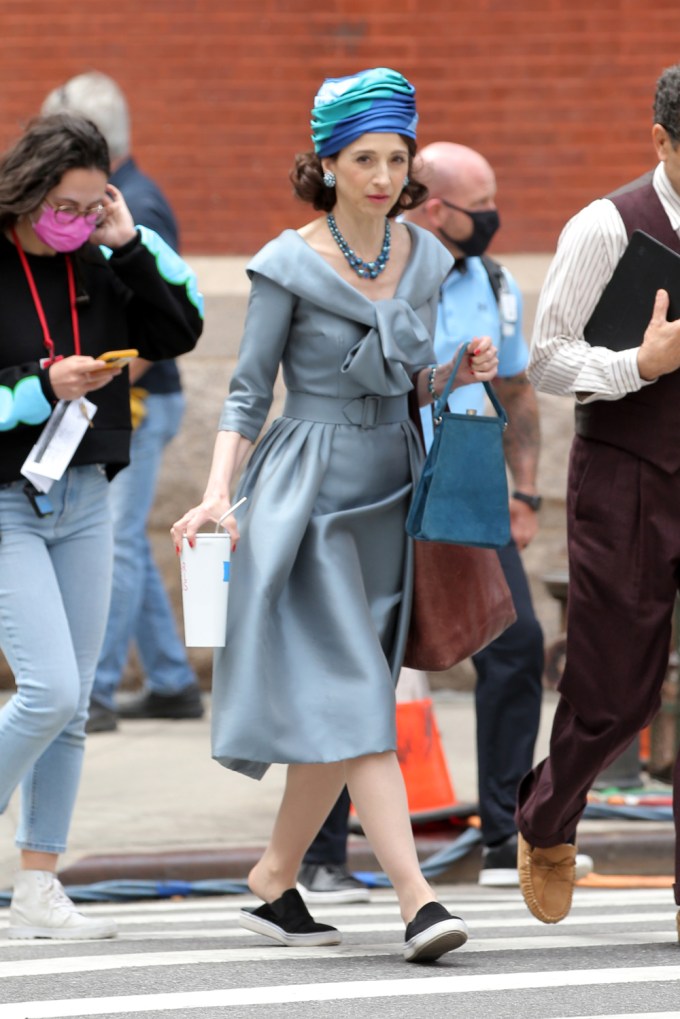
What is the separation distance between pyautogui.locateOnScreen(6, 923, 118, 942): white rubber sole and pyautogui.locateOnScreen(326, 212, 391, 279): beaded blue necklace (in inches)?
71.0

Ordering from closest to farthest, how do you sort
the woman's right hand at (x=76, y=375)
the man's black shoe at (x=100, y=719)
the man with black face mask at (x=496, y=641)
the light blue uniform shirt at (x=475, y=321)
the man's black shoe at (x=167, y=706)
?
1. the woman's right hand at (x=76, y=375)
2. the light blue uniform shirt at (x=475, y=321)
3. the man with black face mask at (x=496, y=641)
4. the man's black shoe at (x=100, y=719)
5. the man's black shoe at (x=167, y=706)

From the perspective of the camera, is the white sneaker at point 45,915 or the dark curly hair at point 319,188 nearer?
the dark curly hair at point 319,188

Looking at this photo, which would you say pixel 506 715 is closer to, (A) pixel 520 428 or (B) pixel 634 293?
(A) pixel 520 428

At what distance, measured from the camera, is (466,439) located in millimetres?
5211

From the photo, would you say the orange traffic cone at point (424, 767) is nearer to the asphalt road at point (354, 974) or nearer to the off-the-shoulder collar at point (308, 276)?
the asphalt road at point (354, 974)

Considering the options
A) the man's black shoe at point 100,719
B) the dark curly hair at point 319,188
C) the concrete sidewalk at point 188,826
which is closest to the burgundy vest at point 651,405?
the dark curly hair at point 319,188

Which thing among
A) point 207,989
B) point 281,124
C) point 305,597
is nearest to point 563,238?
point 305,597

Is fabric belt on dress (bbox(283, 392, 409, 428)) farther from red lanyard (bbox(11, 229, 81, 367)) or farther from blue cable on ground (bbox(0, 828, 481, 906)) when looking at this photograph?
blue cable on ground (bbox(0, 828, 481, 906))

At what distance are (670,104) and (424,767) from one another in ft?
9.45

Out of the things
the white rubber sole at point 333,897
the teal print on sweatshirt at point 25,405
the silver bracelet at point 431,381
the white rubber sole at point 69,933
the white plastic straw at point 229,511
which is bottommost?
the white rubber sole at point 333,897

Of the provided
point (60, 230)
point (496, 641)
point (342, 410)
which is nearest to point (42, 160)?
point (60, 230)

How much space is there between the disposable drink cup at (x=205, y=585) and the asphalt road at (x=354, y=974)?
759 mm

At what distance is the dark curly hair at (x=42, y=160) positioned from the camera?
552 centimetres

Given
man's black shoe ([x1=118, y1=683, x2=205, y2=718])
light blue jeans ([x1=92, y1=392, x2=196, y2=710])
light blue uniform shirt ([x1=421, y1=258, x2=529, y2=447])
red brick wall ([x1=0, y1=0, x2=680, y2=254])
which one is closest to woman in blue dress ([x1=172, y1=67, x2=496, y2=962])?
light blue uniform shirt ([x1=421, y1=258, x2=529, y2=447])
